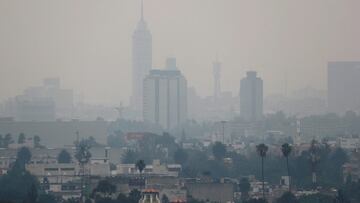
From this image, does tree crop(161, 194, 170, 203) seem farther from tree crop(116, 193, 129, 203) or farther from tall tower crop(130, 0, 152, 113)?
tall tower crop(130, 0, 152, 113)

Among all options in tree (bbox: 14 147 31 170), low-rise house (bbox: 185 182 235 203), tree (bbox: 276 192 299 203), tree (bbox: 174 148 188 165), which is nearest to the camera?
tree (bbox: 276 192 299 203)

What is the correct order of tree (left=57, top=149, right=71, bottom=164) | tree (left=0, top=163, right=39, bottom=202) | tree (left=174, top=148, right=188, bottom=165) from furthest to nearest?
1. tree (left=174, top=148, right=188, bottom=165)
2. tree (left=57, top=149, right=71, bottom=164)
3. tree (left=0, top=163, right=39, bottom=202)

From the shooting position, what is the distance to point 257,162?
4344cm

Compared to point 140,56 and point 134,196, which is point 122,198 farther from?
point 140,56

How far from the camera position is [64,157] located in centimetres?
4634

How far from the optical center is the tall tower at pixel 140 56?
341ft

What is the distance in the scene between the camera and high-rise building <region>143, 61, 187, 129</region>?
82.9m

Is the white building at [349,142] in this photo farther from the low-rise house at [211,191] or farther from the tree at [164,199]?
the tree at [164,199]

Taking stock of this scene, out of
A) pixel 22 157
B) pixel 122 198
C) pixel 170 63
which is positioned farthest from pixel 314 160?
pixel 170 63

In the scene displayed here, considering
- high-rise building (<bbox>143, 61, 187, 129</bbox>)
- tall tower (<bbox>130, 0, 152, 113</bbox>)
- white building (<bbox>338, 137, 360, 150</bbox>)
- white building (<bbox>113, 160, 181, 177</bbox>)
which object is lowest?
white building (<bbox>113, 160, 181, 177</bbox>)

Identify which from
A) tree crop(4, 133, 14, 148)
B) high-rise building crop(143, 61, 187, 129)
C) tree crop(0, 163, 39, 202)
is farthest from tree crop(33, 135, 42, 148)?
high-rise building crop(143, 61, 187, 129)

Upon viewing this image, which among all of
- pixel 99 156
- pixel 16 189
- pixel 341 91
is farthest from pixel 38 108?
pixel 16 189

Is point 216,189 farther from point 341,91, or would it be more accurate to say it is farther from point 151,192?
point 341,91

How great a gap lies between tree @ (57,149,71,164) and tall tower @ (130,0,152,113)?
53267mm
